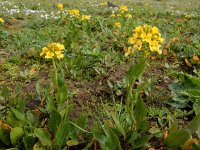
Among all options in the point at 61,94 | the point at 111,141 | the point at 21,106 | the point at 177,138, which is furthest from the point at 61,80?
the point at 177,138

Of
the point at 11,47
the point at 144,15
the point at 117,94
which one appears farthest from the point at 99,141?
the point at 144,15

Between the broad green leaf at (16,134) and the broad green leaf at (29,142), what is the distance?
0.10 m

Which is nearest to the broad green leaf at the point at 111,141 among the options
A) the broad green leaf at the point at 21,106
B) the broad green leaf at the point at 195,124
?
the broad green leaf at the point at 195,124

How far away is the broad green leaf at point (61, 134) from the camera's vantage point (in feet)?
8.40

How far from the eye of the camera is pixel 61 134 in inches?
102

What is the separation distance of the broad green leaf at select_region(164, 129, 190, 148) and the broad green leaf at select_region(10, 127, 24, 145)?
3.89ft

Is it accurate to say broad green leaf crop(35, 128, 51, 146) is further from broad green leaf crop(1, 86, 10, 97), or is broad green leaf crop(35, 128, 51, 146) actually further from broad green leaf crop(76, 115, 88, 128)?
broad green leaf crop(1, 86, 10, 97)

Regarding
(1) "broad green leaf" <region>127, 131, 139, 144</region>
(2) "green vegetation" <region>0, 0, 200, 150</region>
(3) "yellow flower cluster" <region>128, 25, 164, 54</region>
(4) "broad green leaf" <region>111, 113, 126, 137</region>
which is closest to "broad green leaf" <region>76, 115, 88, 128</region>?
(2) "green vegetation" <region>0, 0, 200, 150</region>

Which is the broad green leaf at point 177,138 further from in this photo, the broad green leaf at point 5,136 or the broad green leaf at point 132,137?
the broad green leaf at point 5,136

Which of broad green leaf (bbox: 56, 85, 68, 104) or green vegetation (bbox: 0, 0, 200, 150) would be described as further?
broad green leaf (bbox: 56, 85, 68, 104)

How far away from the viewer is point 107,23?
726 centimetres

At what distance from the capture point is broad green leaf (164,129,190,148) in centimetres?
250

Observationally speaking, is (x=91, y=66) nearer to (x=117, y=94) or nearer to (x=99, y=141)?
(x=117, y=94)

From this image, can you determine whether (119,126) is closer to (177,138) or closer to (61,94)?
(177,138)
